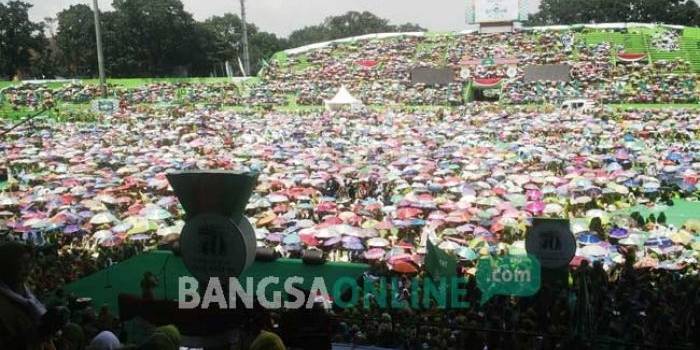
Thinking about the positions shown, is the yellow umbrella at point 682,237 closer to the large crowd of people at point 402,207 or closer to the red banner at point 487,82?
the large crowd of people at point 402,207

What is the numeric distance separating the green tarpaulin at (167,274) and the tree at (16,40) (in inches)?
2207

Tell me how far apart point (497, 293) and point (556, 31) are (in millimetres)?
49673

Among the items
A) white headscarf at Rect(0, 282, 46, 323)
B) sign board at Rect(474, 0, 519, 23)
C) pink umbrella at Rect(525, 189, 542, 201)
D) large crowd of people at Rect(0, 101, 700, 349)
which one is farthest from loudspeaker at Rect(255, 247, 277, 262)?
sign board at Rect(474, 0, 519, 23)

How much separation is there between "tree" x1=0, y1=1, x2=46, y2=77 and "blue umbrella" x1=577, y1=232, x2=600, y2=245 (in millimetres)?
58809

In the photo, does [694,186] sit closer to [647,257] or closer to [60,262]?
[647,257]

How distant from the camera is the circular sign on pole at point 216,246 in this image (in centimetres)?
379

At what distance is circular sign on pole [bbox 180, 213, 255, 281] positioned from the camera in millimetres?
3795

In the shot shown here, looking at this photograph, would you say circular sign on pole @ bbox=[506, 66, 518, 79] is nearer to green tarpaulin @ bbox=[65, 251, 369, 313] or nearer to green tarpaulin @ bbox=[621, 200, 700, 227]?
green tarpaulin @ bbox=[621, 200, 700, 227]

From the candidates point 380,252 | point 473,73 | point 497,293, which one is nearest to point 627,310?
point 497,293

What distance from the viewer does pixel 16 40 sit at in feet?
191

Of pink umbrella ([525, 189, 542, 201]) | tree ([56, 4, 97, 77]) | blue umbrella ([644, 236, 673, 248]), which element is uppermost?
tree ([56, 4, 97, 77])

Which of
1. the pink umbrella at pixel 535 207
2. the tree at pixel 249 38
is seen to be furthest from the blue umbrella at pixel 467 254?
the tree at pixel 249 38

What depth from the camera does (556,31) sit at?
173ft

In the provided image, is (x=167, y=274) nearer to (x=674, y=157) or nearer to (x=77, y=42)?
(x=674, y=157)
